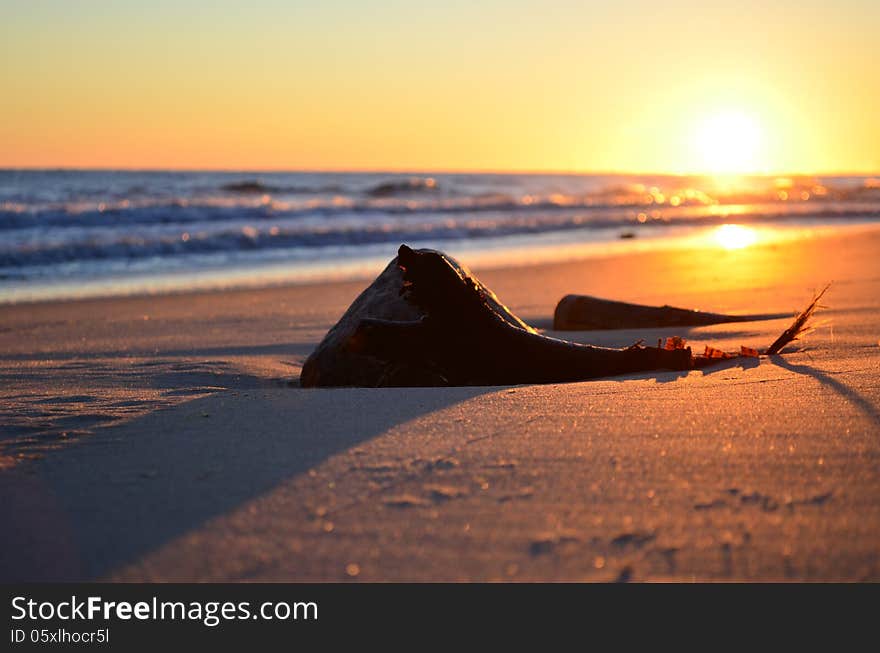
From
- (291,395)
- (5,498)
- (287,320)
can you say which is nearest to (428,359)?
(291,395)

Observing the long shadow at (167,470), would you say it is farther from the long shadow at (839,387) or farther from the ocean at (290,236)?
the ocean at (290,236)

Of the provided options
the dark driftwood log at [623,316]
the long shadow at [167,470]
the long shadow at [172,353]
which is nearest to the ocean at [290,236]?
the long shadow at [172,353]

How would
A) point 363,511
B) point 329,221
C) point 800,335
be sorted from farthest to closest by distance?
point 329,221 < point 800,335 < point 363,511

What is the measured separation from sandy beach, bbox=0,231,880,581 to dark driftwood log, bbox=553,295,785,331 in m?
1.11

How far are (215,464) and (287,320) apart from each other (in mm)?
3997

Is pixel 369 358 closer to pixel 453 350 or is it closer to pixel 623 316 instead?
pixel 453 350

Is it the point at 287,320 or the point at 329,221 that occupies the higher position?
the point at 329,221

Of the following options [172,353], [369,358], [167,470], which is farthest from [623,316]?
[167,470]

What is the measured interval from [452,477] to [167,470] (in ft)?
2.31

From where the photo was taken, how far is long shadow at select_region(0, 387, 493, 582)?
1750 millimetres

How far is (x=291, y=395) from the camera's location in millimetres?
3027

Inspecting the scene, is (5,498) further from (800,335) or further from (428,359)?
(800,335)

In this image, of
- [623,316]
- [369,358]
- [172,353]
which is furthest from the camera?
[623,316]

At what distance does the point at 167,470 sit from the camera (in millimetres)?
2170
